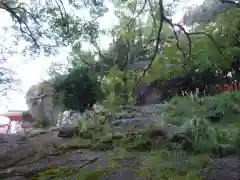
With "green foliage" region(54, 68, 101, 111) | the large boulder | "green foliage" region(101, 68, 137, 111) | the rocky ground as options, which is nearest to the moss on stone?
the rocky ground

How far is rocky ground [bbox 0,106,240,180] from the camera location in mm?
3496

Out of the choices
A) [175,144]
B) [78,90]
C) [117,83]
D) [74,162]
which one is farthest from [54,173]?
[78,90]

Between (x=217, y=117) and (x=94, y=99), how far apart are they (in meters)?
5.04

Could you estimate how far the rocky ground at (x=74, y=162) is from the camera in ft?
11.5

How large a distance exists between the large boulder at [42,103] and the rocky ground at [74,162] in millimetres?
5597

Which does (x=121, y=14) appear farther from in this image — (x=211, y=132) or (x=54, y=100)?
(x=54, y=100)

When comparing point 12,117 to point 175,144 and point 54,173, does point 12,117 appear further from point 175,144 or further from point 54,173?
point 175,144

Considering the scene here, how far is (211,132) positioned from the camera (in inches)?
177

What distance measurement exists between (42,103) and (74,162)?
8.45 meters

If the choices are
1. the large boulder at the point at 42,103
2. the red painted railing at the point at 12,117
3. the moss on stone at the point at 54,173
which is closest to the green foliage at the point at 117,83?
the moss on stone at the point at 54,173

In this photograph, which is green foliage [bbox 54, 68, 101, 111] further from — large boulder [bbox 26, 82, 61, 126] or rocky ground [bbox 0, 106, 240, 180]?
rocky ground [bbox 0, 106, 240, 180]

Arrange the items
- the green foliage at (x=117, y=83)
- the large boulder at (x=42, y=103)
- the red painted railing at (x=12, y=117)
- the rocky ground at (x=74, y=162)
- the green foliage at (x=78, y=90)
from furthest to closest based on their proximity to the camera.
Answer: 1. the red painted railing at (x=12, y=117)
2. the large boulder at (x=42, y=103)
3. the green foliage at (x=78, y=90)
4. the green foliage at (x=117, y=83)
5. the rocky ground at (x=74, y=162)

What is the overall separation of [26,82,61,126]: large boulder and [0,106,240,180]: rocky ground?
18.4 feet

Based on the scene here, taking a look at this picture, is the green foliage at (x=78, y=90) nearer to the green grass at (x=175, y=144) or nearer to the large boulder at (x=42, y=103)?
the large boulder at (x=42, y=103)
